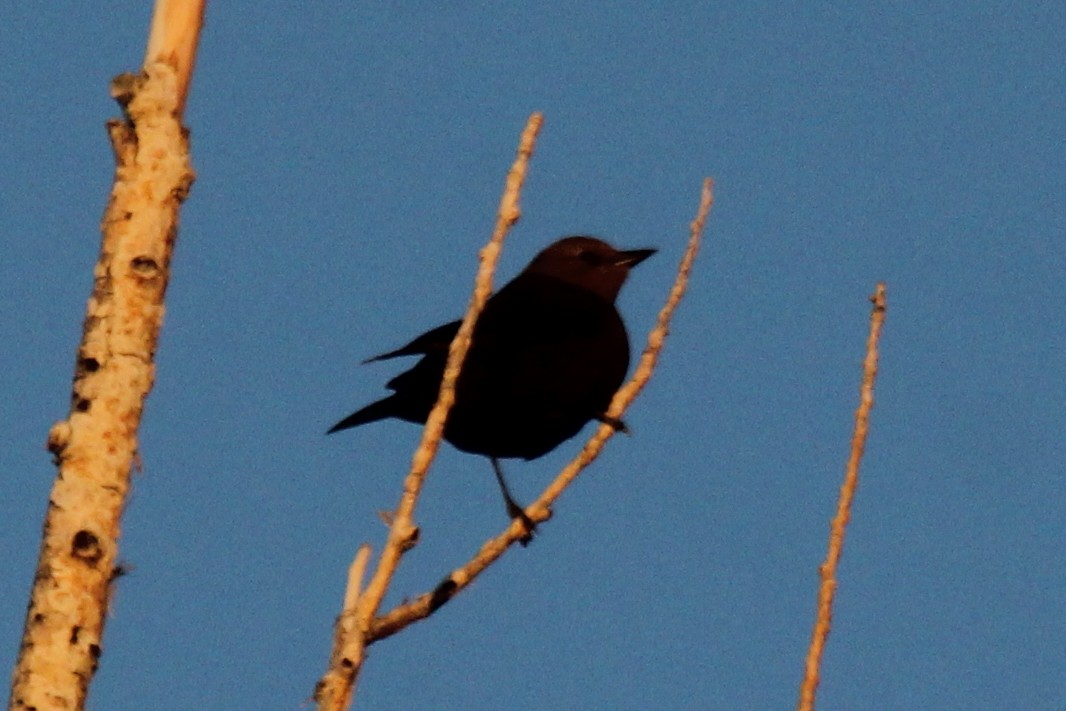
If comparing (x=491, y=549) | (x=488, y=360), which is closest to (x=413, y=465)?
(x=491, y=549)

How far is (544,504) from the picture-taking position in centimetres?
386

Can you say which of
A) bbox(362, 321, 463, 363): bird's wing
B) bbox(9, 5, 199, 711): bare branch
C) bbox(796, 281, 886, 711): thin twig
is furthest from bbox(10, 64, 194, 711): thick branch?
bbox(362, 321, 463, 363): bird's wing

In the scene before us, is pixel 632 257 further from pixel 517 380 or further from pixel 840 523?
pixel 840 523

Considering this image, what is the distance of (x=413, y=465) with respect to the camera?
3250 millimetres

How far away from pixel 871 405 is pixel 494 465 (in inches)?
150

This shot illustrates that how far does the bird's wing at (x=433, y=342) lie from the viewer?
258 inches

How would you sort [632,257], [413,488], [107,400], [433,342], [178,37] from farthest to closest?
[632,257], [433,342], [178,37], [107,400], [413,488]

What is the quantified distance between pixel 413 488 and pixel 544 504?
0.65m

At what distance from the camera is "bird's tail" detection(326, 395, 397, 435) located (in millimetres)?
7023

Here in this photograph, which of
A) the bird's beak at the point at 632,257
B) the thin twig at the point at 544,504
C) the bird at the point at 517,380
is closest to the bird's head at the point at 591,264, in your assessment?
the bird's beak at the point at 632,257

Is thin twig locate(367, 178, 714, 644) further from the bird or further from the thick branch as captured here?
the bird

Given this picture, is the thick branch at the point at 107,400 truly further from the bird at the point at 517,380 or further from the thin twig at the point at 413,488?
the bird at the point at 517,380

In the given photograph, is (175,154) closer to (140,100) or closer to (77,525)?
(140,100)

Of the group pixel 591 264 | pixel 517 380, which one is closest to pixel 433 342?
pixel 517 380
